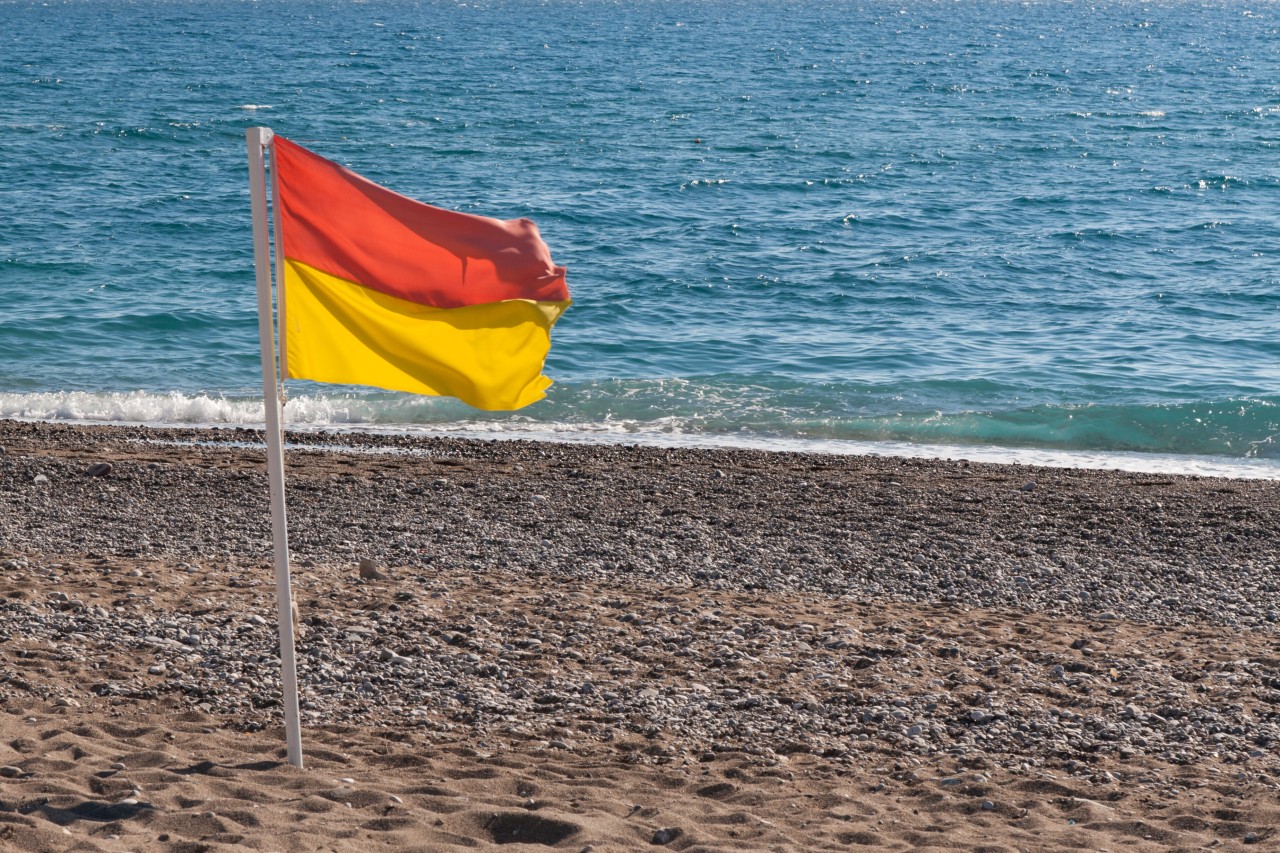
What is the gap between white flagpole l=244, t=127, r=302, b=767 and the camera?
5.77 metres

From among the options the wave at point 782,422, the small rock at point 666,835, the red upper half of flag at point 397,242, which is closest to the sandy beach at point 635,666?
the small rock at point 666,835

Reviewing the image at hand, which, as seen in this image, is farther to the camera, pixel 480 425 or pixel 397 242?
pixel 480 425

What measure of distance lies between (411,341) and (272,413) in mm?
749

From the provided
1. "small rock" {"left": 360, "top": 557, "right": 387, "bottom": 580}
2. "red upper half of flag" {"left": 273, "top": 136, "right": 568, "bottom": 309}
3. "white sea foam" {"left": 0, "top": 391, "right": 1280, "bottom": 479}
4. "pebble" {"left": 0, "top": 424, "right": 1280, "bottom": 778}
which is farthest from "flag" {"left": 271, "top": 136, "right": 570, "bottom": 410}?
"white sea foam" {"left": 0, "top": 391, "right": 1280, "bottom": 479}

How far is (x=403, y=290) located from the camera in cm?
620

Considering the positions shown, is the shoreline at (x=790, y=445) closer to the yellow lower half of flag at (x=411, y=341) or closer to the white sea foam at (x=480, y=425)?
the white sea foam at (x=480, y=425)

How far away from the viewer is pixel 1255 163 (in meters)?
38.7

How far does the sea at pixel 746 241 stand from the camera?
696 inches

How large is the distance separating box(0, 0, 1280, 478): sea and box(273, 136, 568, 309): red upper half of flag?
10225 millimetres

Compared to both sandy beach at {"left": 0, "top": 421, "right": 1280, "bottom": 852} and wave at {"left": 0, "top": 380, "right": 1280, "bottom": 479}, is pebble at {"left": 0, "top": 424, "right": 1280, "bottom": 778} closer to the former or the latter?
sandy beach at {"left": 0, "top": 421, "right": 1280, "bottom": 852}

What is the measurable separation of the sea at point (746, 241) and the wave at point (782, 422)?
0.07 m

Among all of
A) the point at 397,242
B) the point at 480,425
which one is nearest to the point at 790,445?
the point at 480,425

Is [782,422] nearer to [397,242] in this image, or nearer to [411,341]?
[411,341]

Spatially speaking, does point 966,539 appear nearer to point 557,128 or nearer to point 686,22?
point 557,128
